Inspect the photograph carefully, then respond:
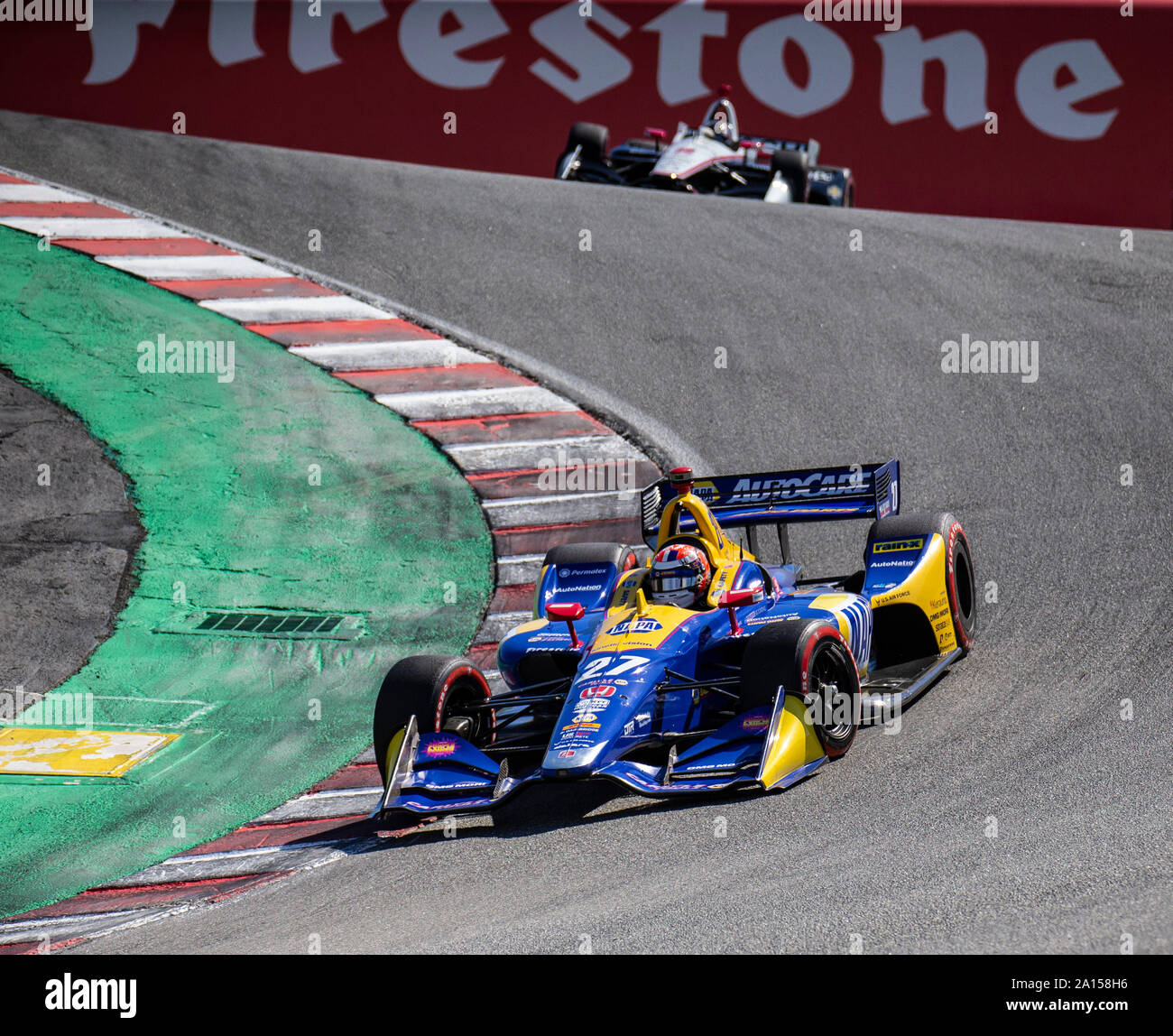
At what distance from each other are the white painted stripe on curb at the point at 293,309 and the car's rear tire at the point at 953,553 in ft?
21.9

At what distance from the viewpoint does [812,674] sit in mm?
6637

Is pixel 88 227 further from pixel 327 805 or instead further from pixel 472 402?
pixel 327 805

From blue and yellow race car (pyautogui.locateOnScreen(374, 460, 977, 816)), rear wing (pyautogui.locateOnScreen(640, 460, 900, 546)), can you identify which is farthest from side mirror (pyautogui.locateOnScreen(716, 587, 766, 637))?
rear wing (pyautogui.locateOnScreen(640, 460, 900, 546))

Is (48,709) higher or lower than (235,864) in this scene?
higher

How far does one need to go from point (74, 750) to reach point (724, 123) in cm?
Result: 1167

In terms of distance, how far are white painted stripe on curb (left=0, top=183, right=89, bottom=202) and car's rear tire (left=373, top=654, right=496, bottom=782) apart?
9.79 metres

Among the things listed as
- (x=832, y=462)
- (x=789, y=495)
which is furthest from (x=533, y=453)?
(x=789, y=495)

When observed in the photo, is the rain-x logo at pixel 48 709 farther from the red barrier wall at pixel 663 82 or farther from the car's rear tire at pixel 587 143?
the red barrier wall at pixel 663 82
